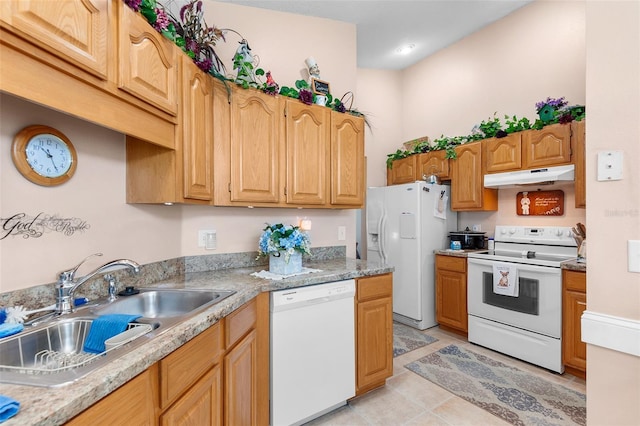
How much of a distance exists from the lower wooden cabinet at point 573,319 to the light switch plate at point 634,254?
1.65m

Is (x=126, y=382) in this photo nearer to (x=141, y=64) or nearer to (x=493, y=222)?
(x=141, y=64)

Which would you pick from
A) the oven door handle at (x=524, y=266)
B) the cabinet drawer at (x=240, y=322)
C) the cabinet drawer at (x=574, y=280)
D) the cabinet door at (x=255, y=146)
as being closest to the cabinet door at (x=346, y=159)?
the cabinet door at (x=255, y=146)

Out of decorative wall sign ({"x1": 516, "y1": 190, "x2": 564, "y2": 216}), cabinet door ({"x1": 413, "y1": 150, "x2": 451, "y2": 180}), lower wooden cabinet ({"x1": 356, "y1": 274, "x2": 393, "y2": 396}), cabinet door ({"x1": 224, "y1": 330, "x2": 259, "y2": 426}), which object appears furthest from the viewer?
cabinet door ({"x1": 413, "y1": 150, "x2": 451, "y2": 180})

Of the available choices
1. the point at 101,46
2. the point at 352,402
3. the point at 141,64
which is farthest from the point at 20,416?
the point at 352,402

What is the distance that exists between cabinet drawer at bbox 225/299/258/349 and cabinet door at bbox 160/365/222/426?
137mm

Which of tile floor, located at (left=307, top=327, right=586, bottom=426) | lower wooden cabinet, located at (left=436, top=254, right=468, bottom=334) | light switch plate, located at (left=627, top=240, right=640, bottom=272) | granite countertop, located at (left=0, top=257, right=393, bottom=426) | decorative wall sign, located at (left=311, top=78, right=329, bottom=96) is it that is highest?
decorative wall sign, located at (left=311, top=78, right=329, bottom=96)

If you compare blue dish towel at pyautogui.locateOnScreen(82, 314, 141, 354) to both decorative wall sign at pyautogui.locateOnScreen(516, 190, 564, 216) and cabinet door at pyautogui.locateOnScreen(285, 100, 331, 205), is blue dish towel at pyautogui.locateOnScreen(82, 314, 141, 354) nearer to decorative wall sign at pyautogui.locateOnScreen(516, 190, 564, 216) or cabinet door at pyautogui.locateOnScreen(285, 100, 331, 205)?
cabinet door at pyautogui.locateOnScreen(285, 100, 331, 205)

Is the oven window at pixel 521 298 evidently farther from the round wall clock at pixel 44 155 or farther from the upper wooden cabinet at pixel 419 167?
the round wall clock at pixel 44 155

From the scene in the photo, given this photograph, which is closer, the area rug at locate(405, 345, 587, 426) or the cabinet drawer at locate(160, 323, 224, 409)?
the cabinet drawer at locate(160, 323, 224, 409)

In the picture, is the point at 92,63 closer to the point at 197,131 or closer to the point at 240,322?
the point at 197,131

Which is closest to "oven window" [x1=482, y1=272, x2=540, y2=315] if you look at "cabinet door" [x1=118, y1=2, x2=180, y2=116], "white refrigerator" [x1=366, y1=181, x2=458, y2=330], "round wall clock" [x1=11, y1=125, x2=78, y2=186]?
"white refrigerator" [x1=366, y1=181, x2=458, y2=330]

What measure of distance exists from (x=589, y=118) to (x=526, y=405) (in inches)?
78.8

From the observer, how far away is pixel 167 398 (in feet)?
3.21

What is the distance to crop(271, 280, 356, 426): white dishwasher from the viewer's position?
1757mm
